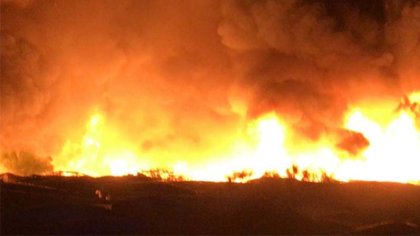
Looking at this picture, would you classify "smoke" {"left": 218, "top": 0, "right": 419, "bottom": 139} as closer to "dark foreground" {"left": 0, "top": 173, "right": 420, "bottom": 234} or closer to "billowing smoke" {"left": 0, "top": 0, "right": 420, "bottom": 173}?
"billowing smoke" {"left": 0, "top": 0, "right": 420, "bottom": 173}

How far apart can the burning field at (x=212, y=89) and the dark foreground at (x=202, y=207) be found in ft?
7.75

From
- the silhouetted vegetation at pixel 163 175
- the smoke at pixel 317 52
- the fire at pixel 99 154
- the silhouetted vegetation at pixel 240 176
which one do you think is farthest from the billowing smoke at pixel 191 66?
the silhouetted vegetation at pixel 163 175

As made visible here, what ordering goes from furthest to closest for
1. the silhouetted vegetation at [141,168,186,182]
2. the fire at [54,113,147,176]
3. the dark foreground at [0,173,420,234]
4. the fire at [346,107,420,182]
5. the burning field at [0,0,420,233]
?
the fire at [54,113,147,176] → the burning field at [0,0,420,233] → the fire at [346,107,420,182] → the silhouetted vegetation at [141,168,186,182] → the dark foreground at [0,173,420,234]

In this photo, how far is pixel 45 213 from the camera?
16.3 m

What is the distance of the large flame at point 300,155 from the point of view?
24516 mm

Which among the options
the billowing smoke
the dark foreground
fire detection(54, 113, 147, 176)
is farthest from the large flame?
the dark foreground

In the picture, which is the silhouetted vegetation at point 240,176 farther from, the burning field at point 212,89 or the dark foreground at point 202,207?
the dark foreground at point 202,207

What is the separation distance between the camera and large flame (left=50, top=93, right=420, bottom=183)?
80.4 feet

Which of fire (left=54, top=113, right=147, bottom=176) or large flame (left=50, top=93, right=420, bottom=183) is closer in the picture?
large flame (left=50, top=93, right=420, bottom=183)

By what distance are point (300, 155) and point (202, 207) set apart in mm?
7917

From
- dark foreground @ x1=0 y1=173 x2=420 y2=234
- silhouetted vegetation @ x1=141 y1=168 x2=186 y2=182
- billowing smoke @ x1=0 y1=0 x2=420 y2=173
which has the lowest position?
dark foreground @ x1=0 y1=173 x2=420 y2=234

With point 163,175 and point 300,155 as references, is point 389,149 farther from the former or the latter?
point 163,175

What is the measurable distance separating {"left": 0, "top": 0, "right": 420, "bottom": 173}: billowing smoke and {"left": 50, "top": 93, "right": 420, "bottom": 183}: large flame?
1.51 feet

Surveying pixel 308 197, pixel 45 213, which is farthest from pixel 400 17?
pixel 45 213
